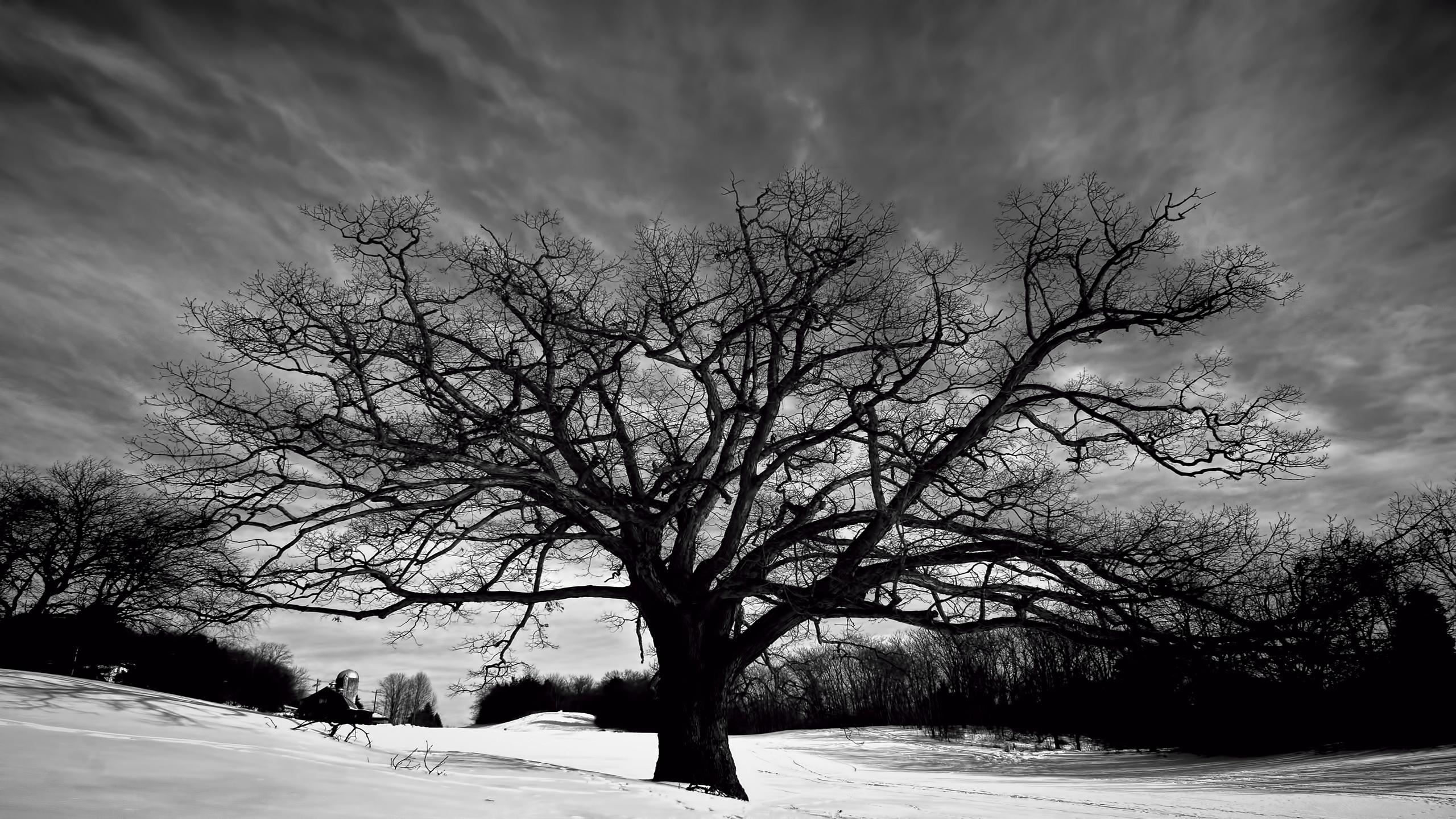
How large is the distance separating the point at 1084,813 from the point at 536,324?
44.7 feet

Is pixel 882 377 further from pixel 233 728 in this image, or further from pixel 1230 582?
pixel 233 728

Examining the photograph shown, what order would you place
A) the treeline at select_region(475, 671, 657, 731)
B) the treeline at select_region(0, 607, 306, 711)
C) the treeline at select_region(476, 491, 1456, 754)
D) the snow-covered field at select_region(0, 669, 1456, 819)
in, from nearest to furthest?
the snow-covered field at select_region(0, 669, 1456, 819)
the treeline at select_region(476, 491, 1456, 754)
the treeline at select_region(0, 607, 306, 711)
the treeline at select_region(475, 671, 657, 731)

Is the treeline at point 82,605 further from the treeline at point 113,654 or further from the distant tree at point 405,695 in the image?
the distant tree at point 405,695

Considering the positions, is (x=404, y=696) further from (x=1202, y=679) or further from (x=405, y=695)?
(x=1202, y=679)

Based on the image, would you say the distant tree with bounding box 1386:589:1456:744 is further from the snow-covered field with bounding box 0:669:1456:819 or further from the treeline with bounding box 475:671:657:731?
the treeline with bounding box 475:671:657:731

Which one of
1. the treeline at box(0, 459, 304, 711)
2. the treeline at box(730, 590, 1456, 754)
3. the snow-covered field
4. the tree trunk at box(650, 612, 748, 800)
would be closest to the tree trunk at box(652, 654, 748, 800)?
the tree trunk at box(650, 612, 748, 800)

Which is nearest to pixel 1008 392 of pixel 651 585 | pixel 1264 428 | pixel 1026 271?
pixel 1026 271

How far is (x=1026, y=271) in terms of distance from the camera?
9898mm

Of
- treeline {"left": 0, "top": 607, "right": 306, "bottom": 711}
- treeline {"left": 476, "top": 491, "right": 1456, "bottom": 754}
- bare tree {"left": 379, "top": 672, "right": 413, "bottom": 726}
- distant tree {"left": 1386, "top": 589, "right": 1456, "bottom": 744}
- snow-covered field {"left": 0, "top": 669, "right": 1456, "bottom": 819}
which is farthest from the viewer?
bare tree {"left": 379, "top": 672, "right": 413, "bottom": 726}

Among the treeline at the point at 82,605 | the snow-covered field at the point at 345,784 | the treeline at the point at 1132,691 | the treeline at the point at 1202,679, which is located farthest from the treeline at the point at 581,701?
the snow-covered field at the point at 345,784

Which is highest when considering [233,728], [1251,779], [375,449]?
[375,449]

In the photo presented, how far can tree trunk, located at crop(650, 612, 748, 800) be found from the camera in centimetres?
920

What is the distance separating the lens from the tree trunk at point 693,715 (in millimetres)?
9203

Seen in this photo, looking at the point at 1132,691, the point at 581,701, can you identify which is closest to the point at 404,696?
the point at 581,701
